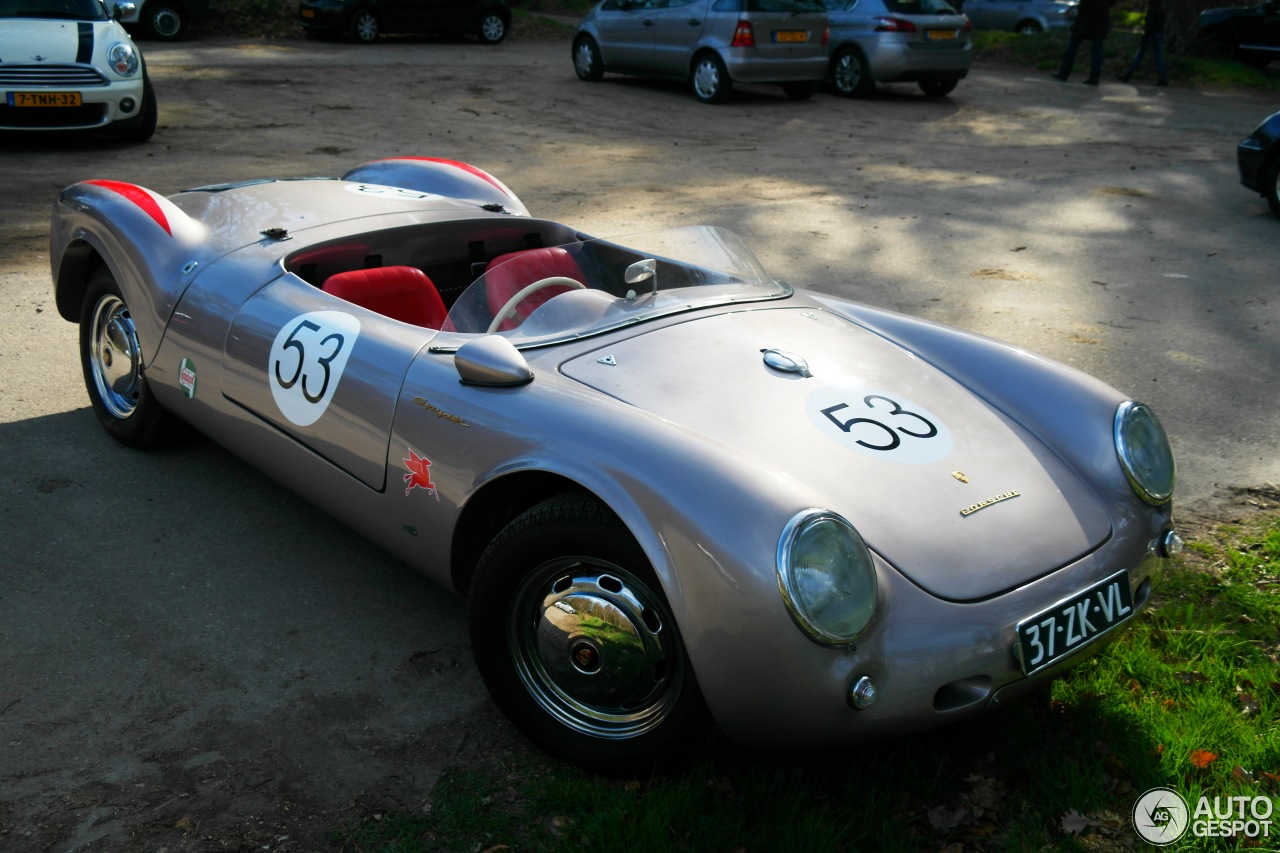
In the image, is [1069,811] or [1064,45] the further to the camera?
[1064,45]

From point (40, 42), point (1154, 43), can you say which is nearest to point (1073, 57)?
point (1154, 43)

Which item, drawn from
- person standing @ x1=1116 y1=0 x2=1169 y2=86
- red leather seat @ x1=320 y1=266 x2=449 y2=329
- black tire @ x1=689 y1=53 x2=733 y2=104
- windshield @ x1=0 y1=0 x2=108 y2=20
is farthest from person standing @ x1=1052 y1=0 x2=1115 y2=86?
red leather seat @ x1=320 y1=266 x2=449 y2=329

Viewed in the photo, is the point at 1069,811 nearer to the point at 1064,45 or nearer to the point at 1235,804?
the point at 1235,804

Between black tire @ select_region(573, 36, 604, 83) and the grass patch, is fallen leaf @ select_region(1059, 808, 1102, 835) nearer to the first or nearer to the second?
the grass patch

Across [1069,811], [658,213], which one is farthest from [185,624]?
[658,213]

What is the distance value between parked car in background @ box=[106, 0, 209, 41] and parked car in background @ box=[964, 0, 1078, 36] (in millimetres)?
15422

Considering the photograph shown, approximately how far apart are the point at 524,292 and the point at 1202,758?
2.24m

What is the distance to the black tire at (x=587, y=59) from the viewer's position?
1480 cm

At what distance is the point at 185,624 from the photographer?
10.8 feet

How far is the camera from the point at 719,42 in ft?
44.2

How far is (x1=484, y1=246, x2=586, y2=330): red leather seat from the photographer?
3469mm

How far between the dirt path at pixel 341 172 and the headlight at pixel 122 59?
0.63 m

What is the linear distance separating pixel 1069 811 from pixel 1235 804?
0.39 m

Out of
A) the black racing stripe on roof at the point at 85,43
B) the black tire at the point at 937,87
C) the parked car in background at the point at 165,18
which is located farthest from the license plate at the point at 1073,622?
the parked car in background at the point at 165,18
